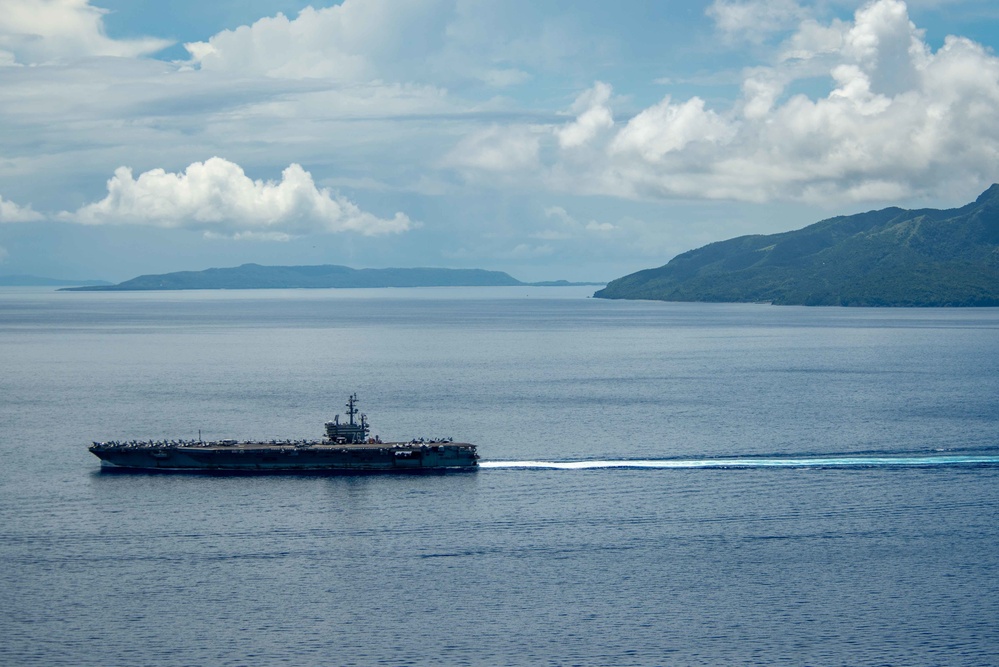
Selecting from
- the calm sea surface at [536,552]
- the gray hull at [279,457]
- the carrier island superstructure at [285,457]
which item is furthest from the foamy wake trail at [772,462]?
the gray hull at [279,457]

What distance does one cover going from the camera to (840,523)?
329 feet

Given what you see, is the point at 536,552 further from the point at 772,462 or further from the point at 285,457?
the point at 285,457

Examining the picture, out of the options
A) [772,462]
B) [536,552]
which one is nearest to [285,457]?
[536,552]

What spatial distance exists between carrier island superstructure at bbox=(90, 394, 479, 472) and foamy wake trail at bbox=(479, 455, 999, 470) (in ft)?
18.5

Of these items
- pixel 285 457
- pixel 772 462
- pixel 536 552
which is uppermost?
pixel 285 457

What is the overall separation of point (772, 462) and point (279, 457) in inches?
2243

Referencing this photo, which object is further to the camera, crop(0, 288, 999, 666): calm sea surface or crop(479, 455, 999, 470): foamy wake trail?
crop(479, 455, 999, 470): foamy wake trail

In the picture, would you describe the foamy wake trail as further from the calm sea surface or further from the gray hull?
the gray hull

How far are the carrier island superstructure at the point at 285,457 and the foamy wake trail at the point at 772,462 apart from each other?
5.64 meters

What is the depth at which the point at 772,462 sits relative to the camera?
12769 cm

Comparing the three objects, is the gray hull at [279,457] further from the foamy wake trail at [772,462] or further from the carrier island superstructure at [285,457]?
the foamy wake trail at [772,462]

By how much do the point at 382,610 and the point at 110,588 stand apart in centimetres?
2070

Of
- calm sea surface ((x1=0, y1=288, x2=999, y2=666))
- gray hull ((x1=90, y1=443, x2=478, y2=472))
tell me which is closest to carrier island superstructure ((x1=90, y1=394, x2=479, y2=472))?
gray hull ((x1=90, y1=443, x2=478, y2=472))

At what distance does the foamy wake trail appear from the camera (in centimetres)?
12544
